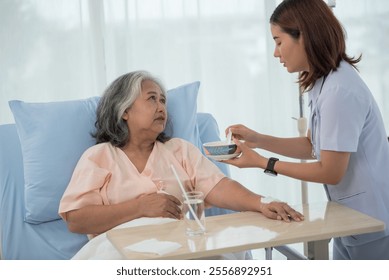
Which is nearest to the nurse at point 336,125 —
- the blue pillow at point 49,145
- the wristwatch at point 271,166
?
the wristwatch at point 271,166

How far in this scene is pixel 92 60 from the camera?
3.11 meters

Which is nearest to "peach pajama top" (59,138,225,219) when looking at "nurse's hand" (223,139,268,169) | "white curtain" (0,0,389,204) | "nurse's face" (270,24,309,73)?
"nurse's hand" (223,139,268,169)

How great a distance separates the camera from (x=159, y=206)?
2.07m

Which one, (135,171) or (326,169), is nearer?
(326,169)

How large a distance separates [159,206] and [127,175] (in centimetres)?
24

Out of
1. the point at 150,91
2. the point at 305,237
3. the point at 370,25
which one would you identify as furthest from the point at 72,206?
the point at 370,25

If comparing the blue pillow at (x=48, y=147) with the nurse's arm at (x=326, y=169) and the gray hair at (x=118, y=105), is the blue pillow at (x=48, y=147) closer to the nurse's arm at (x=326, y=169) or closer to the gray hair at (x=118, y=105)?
the gray hair at (x=118, y=105)

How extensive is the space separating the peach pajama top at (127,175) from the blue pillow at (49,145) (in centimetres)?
12

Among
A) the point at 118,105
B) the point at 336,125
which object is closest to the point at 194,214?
the point at 336,125

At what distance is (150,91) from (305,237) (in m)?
0.96

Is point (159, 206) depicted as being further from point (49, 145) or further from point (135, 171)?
point (49, 145)

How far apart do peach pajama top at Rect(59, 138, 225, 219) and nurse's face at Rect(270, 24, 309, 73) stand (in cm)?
51
